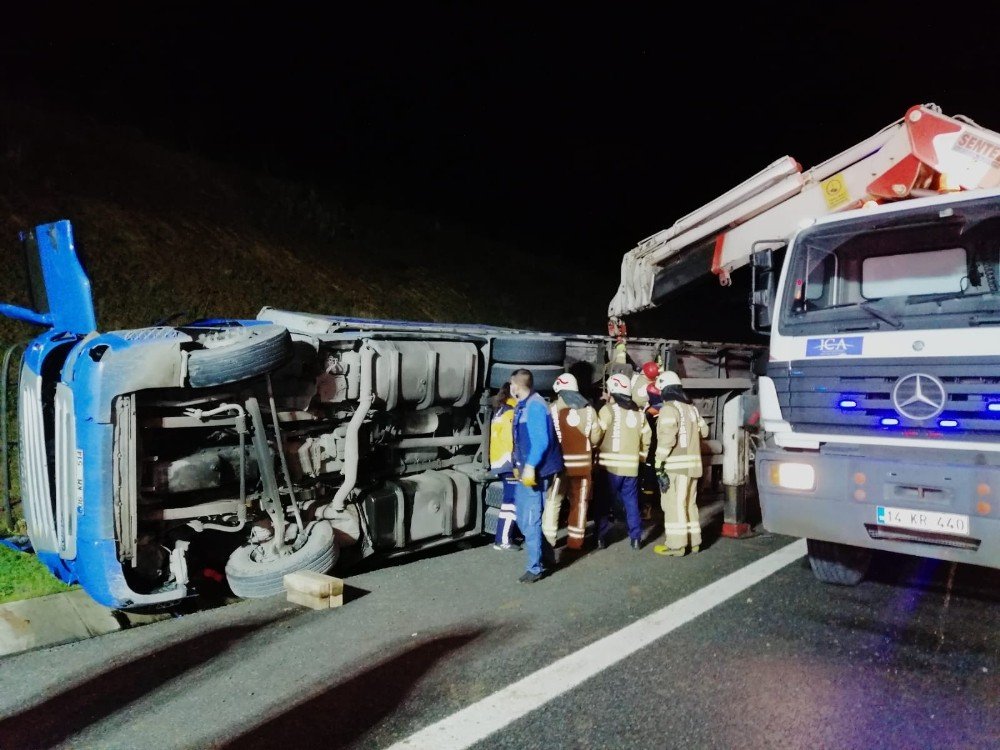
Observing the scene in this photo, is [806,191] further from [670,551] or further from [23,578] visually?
[23,578]

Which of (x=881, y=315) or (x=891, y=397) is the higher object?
(x=881, y=315)

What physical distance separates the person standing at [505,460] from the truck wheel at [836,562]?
7.06 feet

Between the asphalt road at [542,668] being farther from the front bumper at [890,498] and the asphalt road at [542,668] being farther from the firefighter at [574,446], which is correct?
the firefighter at [574,446]

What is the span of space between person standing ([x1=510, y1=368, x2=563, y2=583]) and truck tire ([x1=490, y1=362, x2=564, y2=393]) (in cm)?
87

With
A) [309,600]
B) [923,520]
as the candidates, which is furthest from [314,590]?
[923,520]

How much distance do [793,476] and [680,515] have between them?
1.66 metres

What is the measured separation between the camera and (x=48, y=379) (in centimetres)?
468

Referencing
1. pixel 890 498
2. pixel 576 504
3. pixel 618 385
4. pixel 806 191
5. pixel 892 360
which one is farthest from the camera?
pixel 618 385

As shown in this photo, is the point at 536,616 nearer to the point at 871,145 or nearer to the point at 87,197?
the point at 871,145

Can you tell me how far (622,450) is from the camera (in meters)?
6.05

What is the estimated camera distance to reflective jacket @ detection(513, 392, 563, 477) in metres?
5.04

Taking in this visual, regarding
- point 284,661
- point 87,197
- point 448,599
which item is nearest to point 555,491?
point 448,599

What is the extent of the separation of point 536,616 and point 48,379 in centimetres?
352

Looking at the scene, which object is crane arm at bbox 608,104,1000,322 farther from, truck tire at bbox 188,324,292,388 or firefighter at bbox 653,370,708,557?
truck tire at bbox 188,324,292,388
